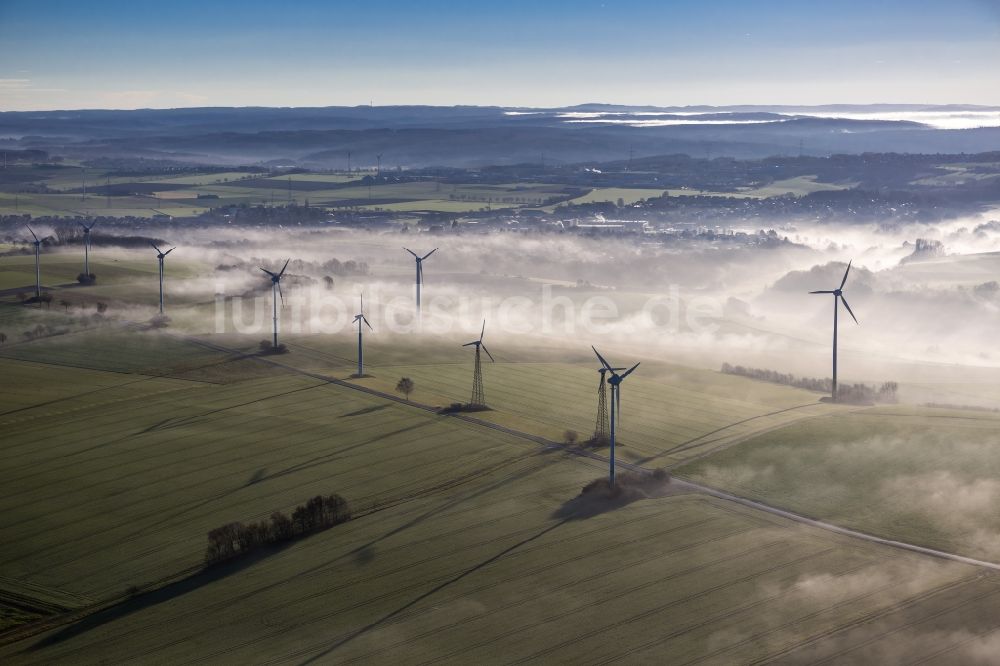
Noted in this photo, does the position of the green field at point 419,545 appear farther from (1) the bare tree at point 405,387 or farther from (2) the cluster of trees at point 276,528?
(1) the bare tree at point 405,387

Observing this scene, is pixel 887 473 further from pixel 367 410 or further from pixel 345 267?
pixel 345 267

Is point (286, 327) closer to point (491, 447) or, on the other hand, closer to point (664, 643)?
point (491, 447)

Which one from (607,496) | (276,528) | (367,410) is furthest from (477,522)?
(367,410)

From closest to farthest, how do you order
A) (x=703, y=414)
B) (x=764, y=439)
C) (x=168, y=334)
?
(x=764, y=439) < (x=703, y=414) < (x=168, y=334)

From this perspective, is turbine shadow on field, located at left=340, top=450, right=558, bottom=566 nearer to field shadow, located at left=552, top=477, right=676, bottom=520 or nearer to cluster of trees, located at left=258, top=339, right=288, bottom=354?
field shadow, located at left=552, top=477, right=676, bottom=520

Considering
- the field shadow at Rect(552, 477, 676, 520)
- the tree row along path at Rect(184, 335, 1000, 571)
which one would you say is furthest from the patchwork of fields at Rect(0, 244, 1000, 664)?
the tree row along path at Rect(184, 335, 1000, 571)

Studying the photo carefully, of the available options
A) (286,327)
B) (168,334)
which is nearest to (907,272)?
(286,327)
